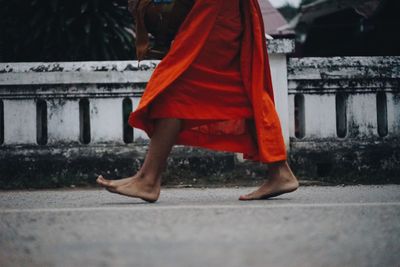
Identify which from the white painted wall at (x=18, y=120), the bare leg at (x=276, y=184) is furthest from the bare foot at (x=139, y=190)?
the white painted wall at (x=18, y=120)

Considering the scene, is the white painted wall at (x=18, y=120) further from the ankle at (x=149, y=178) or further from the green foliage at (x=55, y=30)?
the green foliage at (x=55, y=30)

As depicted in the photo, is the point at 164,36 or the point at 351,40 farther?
the point at 351,40

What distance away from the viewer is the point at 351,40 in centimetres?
1128

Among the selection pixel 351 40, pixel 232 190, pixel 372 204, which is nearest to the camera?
pixel 372 204

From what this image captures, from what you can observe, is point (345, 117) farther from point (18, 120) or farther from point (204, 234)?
point (204, 234)

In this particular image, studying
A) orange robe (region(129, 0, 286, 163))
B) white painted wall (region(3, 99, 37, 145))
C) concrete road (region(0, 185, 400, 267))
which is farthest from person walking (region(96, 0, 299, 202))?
white painted wall (region(3, 99, 37, 145))

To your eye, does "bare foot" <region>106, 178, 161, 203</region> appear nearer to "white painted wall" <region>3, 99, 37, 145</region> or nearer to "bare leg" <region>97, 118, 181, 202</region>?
"bare leg" <region>97, 118, 181, 202</region>

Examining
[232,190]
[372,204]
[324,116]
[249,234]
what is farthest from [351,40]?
[249,234]

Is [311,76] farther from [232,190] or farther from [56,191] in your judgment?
[56,191]

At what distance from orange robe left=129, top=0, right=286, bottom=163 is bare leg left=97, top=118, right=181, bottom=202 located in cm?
5

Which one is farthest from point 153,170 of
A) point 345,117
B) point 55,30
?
point 55,30

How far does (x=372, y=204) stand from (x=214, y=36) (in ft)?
3.66

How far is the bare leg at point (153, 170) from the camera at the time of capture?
2.99 meters

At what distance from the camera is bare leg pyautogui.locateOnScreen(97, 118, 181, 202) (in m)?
2.99
